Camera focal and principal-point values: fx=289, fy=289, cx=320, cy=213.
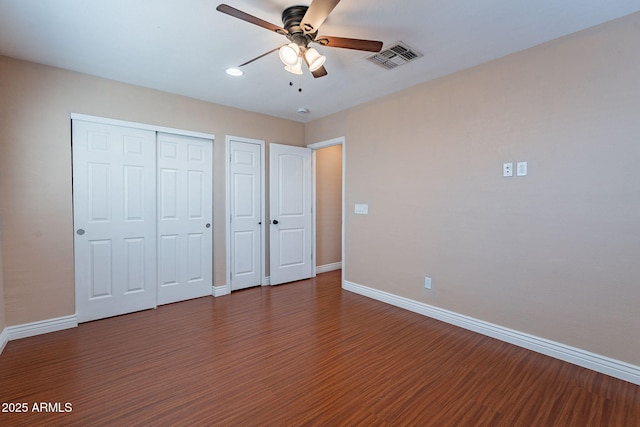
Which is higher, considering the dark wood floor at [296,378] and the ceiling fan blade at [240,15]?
the ceiling fan blade at [240,15]

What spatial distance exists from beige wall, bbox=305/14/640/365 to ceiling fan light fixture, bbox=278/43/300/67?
1.81 metres

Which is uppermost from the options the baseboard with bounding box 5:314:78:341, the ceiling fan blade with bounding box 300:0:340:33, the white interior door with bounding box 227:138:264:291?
the ceiling fan blade with bounding box 300:0:340:33

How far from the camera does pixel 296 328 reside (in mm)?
2926

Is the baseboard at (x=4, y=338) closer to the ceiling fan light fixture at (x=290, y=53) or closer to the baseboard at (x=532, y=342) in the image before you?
the ceiling fan light fixture at (x=290, y=53)

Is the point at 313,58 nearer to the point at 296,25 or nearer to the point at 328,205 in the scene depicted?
the point at 296,25

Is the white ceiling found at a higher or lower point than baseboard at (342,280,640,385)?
higher

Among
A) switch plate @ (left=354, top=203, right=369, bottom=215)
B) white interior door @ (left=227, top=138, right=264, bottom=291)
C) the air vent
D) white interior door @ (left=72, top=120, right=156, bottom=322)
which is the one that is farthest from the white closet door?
the air vent

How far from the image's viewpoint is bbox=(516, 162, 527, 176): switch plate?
2.53m

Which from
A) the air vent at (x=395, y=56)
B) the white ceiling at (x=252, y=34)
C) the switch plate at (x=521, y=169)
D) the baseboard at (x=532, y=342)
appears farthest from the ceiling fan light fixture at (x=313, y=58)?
the baseboard at (x=532, y=342)

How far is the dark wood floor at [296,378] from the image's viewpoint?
174 centimetres

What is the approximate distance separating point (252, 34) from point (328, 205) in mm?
3310

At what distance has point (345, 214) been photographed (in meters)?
4.23

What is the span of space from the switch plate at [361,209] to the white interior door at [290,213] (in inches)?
40.1

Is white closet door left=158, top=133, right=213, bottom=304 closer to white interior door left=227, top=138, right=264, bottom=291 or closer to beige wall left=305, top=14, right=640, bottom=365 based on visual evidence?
white interior door left=227, top=138, right=264, bottom=291
